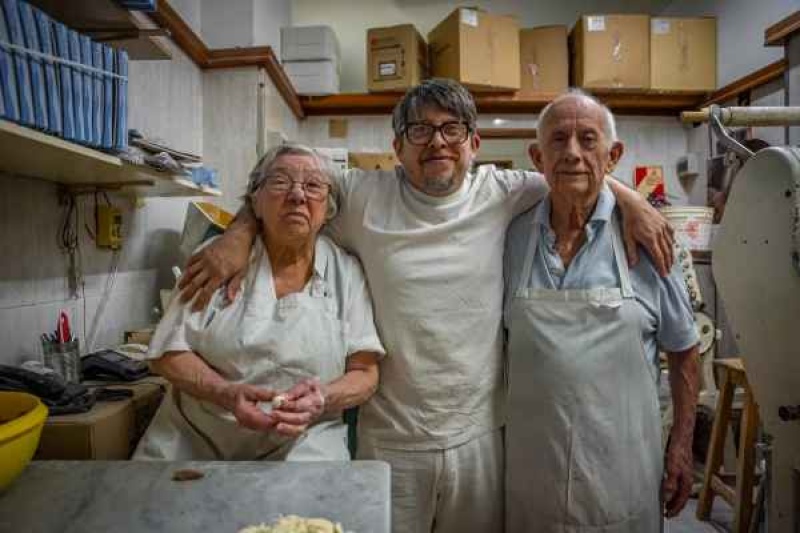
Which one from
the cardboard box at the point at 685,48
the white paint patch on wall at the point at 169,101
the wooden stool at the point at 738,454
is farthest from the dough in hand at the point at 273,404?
the cardboard box at the point at 685,48

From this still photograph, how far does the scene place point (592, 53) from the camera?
4.25 meters

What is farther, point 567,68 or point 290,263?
point 567,68

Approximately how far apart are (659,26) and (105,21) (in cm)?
411

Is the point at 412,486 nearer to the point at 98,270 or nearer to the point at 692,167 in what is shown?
the point at 98,270

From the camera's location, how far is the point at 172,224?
293 centimetres

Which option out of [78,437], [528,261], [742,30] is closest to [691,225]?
[742,30]

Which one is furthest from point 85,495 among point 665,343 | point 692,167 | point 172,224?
point 692,167

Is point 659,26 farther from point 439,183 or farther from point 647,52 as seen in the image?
point 439,183

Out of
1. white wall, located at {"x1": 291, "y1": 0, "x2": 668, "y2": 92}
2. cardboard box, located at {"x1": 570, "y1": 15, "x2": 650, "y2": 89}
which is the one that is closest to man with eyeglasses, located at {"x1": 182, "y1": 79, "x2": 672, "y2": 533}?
cardboard box, located at {"x1": 570, "y1": 15, "x2": 650, "y2": 89}

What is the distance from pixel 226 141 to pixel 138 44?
1769 mm

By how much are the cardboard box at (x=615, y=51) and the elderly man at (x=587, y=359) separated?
10.1 ft

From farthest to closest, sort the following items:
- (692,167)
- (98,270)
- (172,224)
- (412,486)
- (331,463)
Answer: (692,167)
(172,224)
(98,270)
(412,486)
(331,463)

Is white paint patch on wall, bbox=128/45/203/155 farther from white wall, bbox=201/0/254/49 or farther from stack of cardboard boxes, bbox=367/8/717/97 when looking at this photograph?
stack of cardboard boxes, bbox=367/8/717/97

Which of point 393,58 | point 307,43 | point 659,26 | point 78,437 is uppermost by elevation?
point 659,26
